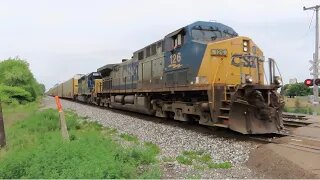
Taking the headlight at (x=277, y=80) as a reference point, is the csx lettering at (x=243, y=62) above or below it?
above

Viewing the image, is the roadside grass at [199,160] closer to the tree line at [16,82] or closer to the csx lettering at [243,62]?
the csx lettering at [243,62]

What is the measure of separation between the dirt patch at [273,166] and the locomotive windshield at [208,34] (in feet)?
17.6

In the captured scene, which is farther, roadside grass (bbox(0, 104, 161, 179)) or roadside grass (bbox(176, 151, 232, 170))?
roadside grass (bbox(176, 151, 232, 170))

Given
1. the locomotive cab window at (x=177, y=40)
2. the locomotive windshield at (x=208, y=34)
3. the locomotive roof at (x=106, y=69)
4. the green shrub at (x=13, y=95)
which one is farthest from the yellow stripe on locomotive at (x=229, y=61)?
the green shrub at (x=13, y=95)

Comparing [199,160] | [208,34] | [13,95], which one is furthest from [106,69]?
[199,160]

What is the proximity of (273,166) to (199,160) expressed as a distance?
1.48 metres

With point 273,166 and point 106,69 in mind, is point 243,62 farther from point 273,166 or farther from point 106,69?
point 106,69

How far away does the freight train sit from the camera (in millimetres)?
11250

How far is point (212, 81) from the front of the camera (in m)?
12.2

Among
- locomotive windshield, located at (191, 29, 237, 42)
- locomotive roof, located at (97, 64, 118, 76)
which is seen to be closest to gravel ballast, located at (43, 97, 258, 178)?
locomotive windshield, located at (191, 29, 237, 42)

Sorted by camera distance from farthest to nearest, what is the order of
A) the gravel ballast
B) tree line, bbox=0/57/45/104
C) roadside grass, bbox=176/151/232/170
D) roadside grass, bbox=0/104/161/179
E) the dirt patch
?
1. tree line, bbox=0/57/45/104
2. roadside grass, bbox=176/151/232/170
3. the gravel ballast
4. the dirt patch
5. roadside grass, bbox=0/104/161/179

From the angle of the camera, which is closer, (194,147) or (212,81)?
(194,147)

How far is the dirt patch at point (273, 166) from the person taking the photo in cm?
682

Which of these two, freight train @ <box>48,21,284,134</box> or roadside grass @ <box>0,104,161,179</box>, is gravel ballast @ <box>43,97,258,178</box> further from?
freight train @ <box>48,21,284,134</box>
